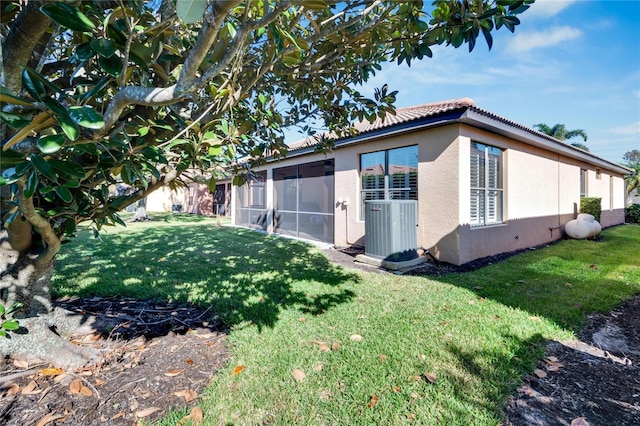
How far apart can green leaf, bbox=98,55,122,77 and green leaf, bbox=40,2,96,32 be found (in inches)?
8.1

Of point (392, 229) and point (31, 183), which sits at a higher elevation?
point (31, 183)

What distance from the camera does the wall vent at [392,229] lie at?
6.71 m

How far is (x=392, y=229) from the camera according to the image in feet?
21.9

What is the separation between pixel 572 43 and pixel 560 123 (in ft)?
56.3

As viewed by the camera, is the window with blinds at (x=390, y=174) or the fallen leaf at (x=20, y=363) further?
the window with blinds at (x=390, y=174)

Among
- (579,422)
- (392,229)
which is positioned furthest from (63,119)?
(392,229)

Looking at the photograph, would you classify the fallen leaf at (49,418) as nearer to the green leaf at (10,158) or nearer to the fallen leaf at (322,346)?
the green leaf at (10,158)

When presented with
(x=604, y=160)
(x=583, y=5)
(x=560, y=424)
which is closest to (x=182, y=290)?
(x=560, y=424)

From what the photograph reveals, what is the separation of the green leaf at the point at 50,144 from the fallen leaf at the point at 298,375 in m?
2.37

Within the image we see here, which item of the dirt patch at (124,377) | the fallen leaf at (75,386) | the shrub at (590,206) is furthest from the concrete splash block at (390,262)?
the shrub at (590,206)

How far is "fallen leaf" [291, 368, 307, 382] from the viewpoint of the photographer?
8.50 ft

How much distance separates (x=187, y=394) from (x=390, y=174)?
7125 mm

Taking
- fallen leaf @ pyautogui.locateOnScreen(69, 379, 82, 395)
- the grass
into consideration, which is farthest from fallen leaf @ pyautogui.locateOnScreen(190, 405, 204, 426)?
fallen leaf @ pyautogui.locateOnScreen(69, 379, 82, 395)

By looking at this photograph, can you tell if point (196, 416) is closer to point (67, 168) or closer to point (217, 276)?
point (67, 168)
